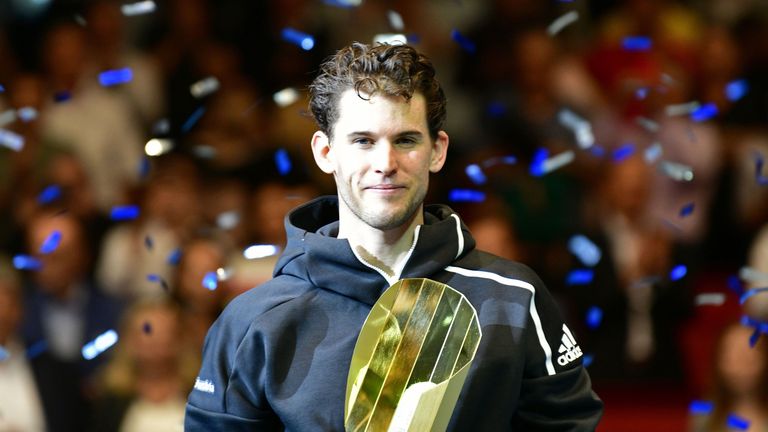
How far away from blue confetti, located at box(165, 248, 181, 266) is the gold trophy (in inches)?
87.1

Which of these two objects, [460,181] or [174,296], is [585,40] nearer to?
[460,181]

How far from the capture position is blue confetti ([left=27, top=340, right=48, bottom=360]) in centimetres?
432

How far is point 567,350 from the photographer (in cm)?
253

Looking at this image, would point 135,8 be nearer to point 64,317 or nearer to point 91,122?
point 91,122

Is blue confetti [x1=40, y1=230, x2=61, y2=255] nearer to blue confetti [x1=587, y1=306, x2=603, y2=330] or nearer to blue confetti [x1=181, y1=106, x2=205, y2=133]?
blue confetti [x1=181, y1=106, x2=205, y2=133]

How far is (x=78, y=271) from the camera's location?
455 cm

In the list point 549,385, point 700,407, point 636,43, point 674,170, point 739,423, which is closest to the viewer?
point 549,385

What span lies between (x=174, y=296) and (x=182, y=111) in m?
0.99

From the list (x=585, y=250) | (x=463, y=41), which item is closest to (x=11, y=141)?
(x=463, y=41)

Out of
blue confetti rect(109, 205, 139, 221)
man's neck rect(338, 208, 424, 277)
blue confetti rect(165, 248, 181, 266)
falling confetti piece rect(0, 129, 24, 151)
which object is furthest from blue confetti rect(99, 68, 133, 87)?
man's neck rect(338, 208, 424, 277)

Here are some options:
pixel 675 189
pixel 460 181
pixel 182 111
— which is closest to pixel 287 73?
pixel 182 111

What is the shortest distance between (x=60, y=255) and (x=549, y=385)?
2.52 metres

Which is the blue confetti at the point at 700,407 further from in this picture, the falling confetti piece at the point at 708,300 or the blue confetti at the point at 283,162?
the blue confetti at the point at 283,162

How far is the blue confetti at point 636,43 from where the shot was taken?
5309 millimetres
